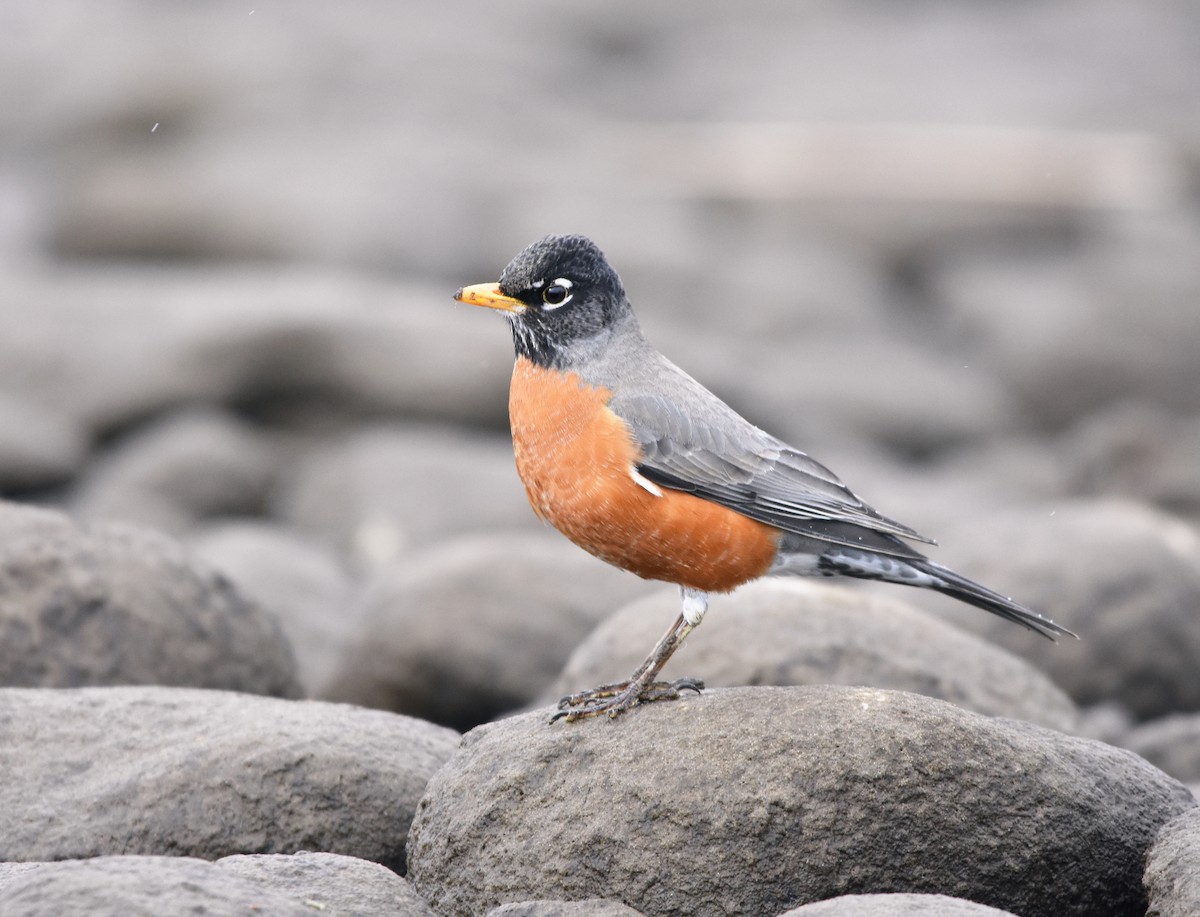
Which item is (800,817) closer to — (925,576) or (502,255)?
(925,576)

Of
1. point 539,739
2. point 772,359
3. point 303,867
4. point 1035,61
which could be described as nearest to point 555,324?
point 539,739

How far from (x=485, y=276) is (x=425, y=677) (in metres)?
11.3

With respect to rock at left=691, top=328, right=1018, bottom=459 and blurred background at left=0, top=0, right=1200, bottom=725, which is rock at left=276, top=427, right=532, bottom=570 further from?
rock at left=691, top=328, right=1018, bottom=459

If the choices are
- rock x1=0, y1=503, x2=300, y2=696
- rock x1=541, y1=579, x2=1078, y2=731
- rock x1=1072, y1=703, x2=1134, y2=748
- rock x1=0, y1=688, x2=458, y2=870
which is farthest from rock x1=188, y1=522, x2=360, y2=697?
rock x1=1072, y1=703, x2=1134, y2=748

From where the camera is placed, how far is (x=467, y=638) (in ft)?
28.0

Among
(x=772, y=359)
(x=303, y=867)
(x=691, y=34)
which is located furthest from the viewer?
(x=691, y=34)

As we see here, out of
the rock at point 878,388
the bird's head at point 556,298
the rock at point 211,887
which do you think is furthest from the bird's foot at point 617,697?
the rock at point 878,388

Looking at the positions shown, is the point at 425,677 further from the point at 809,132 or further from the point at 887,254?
the point at 809,132

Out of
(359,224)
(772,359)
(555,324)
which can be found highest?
(555,324)

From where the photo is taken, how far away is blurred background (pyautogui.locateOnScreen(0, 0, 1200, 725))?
13508 millimetres

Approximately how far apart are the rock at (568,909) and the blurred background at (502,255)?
3859 millimetres

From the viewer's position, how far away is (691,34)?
32.9m

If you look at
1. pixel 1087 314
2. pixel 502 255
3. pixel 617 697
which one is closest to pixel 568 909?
pixel 617 697

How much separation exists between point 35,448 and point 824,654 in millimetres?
8734
